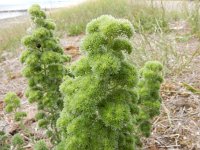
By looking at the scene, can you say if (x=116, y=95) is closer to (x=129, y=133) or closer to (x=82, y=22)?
(x=129, y=133)

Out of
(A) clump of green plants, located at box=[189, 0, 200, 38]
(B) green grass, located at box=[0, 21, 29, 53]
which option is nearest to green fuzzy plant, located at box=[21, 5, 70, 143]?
(A) clump of green plants, located at box=[189, 0, 200, 38]

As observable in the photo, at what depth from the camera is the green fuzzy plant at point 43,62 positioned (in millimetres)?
3258

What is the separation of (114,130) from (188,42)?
13.8ft

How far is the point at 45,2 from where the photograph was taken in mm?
19266

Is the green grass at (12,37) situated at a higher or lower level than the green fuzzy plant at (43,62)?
lower

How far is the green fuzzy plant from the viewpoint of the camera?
3258 mm

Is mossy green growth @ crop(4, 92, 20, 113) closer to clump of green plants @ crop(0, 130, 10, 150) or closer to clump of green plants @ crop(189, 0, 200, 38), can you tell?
clump of green plants @ crop(0, 130, 10, 150)

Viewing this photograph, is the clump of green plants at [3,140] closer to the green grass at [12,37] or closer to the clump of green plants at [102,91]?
the clump of green plants at [102,91]

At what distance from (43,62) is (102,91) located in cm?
99

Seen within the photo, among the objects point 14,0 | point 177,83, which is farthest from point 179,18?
point 14,0

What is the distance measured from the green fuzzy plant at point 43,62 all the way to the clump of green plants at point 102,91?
70cm

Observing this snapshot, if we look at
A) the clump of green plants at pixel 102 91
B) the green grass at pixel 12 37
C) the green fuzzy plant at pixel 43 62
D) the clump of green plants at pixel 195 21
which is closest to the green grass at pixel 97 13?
the green grass at pixel 12 37

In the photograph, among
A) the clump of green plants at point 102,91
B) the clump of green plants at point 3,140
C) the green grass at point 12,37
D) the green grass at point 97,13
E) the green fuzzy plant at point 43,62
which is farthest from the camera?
the green grass at point 12,37

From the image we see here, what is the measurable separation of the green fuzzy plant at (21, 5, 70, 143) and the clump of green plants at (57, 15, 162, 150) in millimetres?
702
